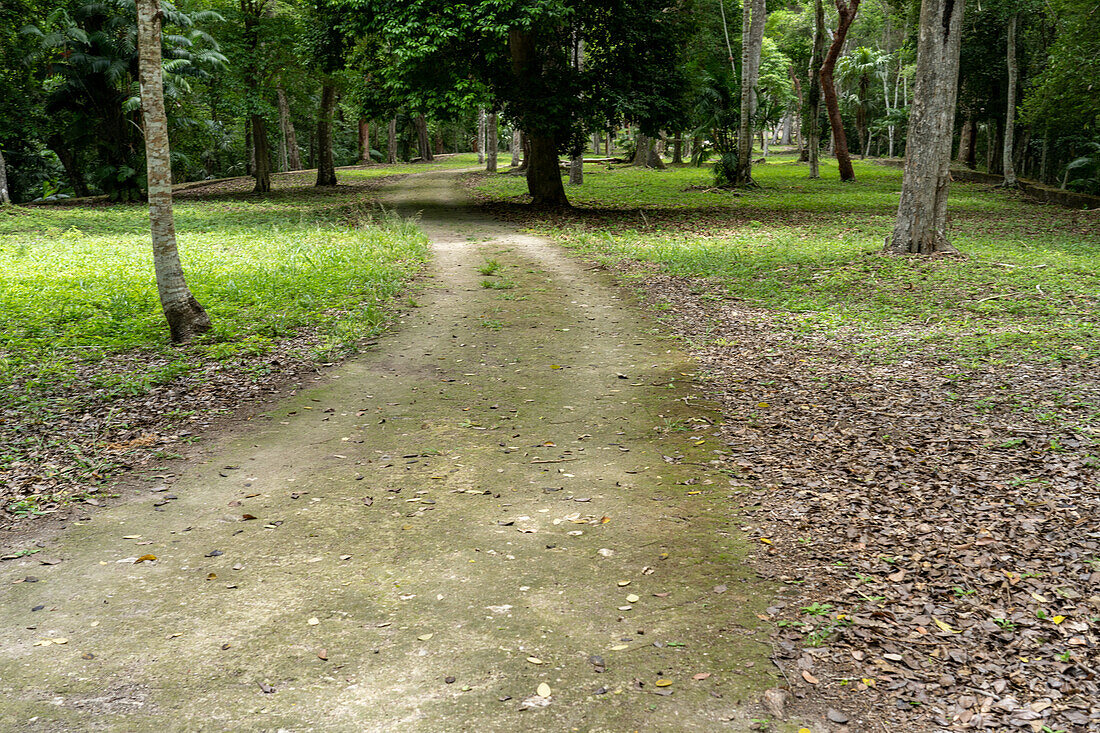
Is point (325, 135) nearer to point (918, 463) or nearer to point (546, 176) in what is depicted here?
point (546, 176)

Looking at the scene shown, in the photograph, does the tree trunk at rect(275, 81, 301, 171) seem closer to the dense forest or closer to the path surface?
the dense forest

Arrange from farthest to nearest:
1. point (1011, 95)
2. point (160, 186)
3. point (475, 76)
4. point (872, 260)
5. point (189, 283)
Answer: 1. point (1011, 95)
2. point (475, 76)
3. point (872, 260)
4. point (189, 283)
5. point (160, 186)

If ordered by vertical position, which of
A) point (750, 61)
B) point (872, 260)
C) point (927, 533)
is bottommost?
point (927, 533)

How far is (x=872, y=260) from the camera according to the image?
38.2 feet

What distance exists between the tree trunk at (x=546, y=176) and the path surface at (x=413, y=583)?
45.4ft

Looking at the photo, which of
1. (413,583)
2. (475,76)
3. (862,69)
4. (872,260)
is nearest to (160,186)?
(413,583)

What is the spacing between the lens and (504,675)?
3.31m

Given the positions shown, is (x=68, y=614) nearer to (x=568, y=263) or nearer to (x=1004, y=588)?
(x=1004, y=588)

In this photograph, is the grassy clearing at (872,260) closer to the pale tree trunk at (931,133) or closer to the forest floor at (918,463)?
the forest floor at (918,463)

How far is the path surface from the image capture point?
3.15m

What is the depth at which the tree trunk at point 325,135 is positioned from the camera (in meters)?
26.0

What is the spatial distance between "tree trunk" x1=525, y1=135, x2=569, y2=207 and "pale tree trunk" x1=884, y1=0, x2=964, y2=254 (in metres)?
9.91

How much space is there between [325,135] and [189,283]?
728 inches

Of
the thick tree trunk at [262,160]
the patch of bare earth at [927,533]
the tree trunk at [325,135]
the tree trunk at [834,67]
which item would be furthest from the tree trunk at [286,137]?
the patch of bare earth at [927,533]
